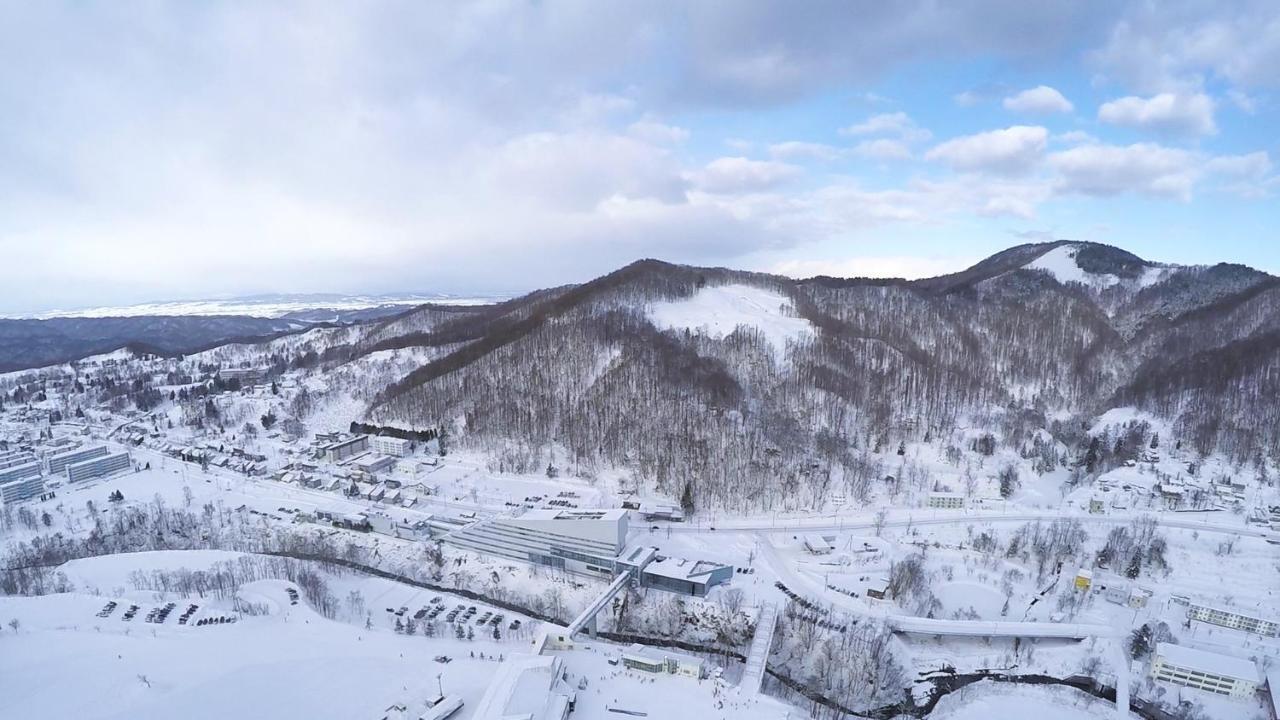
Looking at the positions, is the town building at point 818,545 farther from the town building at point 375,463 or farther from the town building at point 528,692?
the town building at point 375,463

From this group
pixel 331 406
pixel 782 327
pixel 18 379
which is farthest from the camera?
pixel 18 379

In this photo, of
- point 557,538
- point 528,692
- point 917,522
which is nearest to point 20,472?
point 557,538

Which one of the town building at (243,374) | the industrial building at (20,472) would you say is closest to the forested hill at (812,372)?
the town building at (243,374)

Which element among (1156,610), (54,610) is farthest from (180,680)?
(1156,610)

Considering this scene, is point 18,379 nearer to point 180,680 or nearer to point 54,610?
point 54,610

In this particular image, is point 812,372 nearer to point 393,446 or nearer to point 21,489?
point 393,446

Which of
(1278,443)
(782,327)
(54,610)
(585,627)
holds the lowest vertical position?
(585,627)
